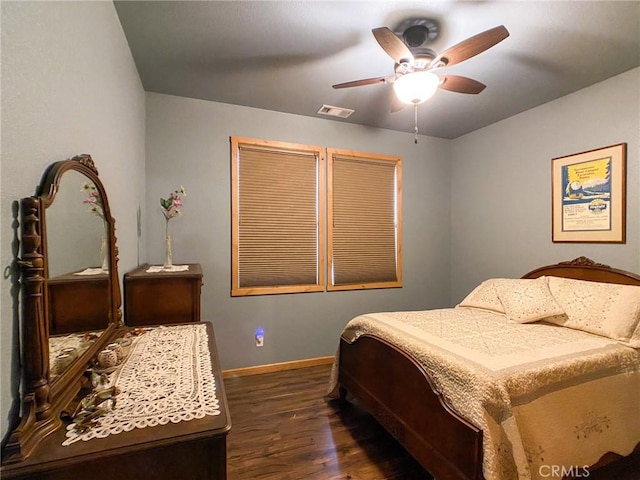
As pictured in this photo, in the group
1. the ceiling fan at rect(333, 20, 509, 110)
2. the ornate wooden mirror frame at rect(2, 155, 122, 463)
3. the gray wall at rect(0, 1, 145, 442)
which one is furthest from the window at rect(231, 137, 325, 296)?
the ornate wooden mirror frame at rect(2, 155, 122, 463)

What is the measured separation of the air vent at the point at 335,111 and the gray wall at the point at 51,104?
1.82 meters

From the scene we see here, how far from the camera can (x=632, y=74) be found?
2334 mm

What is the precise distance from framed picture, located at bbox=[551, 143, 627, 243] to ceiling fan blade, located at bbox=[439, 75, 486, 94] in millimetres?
1391

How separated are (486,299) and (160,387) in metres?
2.76

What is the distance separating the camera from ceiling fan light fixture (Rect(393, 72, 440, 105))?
5.98 ft

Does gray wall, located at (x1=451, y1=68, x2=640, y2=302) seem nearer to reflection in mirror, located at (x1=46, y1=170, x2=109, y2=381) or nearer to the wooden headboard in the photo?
the wooden headboard

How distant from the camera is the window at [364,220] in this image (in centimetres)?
347

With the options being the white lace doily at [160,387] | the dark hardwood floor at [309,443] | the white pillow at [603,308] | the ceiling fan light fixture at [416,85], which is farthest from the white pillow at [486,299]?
the white lace doily at [160,387]

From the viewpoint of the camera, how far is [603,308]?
208cm

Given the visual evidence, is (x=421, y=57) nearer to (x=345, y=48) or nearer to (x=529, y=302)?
(x=345, y=48)

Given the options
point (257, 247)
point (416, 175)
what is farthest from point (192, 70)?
point (416, 175)

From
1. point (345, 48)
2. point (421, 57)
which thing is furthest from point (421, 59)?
point (345, 48)

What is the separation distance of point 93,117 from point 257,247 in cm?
193

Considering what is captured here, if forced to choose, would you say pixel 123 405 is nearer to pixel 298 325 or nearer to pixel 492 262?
pixel 298 325
